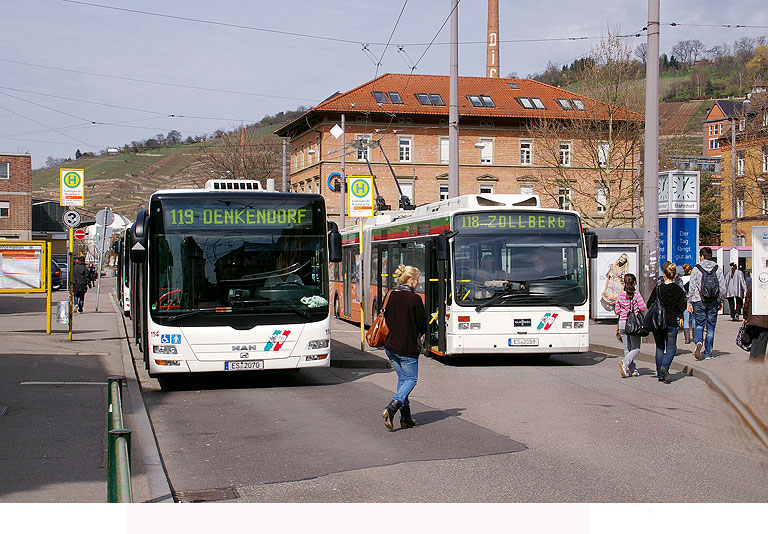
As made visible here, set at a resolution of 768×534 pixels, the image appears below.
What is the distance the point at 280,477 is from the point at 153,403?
5.19 meters

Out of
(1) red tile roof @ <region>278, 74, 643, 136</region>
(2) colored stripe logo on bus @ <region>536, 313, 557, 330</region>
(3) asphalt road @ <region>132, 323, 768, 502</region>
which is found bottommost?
(3) asphalt road @ <region>132, 323, 768, 502</region>

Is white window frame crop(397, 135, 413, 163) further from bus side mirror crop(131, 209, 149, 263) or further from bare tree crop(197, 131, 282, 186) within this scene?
bus side mirror crop(131, 209, 149, 263)

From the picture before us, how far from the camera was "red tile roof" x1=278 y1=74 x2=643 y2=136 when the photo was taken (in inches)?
2554

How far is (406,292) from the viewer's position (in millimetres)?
9867

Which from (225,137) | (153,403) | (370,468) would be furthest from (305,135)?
(370,468)

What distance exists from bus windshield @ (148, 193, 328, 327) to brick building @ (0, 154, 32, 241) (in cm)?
6854

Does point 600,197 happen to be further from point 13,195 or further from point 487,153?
point 13,195

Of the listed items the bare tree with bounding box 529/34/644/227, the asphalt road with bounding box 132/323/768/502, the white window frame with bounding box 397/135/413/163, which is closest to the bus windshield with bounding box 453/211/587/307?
the asphalt road with bounding box 132/323/768/502

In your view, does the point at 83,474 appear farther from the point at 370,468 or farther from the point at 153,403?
the point at 153,403

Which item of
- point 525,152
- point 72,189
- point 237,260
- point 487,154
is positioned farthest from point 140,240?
point 525,152

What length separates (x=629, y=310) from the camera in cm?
1440

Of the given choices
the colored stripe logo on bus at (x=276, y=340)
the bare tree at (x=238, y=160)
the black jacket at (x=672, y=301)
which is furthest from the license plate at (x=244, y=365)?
the bare tree at (x=238, y=160)

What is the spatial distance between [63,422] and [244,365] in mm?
3504

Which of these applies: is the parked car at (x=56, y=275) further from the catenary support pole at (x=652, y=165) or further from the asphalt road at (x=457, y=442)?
the catenary support pole at (x=652, y=165)
